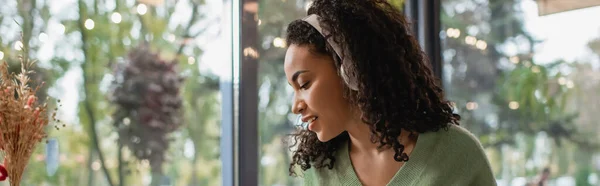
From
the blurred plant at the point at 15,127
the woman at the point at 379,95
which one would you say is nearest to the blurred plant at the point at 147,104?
the blurred plant at the point at 15,127

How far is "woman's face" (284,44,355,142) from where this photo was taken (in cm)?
155

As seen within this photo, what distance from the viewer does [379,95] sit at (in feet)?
5.00

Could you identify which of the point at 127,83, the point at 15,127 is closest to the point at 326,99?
the point at 15,127

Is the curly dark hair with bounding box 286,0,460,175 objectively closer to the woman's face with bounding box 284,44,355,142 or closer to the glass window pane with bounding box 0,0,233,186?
the woman's face with bounding box 284,44,355,142

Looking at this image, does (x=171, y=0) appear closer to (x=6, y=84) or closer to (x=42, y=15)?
(x=42, y=15)

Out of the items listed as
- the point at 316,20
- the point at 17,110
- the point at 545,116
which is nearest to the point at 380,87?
the point at 316,20

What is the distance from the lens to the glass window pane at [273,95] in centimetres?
271

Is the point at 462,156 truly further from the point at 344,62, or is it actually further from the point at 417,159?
the point at 344,62

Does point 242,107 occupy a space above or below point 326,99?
below

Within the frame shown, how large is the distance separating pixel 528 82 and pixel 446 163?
1.63m

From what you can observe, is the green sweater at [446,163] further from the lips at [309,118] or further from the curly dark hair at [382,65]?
the lips at [309,118]

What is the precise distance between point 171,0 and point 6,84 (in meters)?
0.81

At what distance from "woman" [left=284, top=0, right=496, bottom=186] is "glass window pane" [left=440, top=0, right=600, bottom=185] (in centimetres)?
146

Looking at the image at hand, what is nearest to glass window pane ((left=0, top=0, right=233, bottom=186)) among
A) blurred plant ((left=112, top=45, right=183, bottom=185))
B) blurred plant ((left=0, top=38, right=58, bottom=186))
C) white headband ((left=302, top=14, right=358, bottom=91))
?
blurred plant ((left=112, top=45, right=183, bottom=185))
